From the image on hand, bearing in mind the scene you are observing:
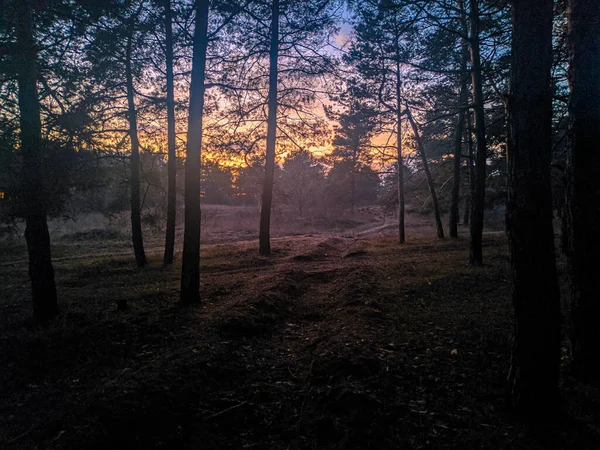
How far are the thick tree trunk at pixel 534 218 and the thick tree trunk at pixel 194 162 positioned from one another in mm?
5912

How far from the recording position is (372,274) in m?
9.99

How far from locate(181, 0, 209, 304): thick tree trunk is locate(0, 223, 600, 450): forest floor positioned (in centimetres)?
64

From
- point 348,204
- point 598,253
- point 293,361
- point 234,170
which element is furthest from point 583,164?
point 348,204

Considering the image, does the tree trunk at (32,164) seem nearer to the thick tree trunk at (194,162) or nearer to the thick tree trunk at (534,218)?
the thick tree trunk at (194,162)

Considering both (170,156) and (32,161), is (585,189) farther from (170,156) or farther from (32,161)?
(170,156)

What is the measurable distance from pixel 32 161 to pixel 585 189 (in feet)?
27.8

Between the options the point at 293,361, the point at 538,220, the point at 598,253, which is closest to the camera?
the point at 538,220

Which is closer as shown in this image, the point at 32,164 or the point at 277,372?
the point at 277,372

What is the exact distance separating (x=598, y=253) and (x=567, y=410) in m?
1.73

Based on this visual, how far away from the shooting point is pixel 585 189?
153 inches

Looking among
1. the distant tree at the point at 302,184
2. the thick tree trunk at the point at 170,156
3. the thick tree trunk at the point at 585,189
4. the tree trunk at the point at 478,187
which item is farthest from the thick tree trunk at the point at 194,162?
the distant tree at the point at 302,184

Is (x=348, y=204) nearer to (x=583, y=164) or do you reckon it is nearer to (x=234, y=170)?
(x=234, y=170)

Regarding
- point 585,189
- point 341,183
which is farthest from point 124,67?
point 341,183

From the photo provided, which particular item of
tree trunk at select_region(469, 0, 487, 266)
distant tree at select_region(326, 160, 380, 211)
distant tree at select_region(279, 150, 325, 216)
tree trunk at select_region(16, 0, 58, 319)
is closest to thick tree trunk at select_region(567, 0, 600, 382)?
tree trunk at select_region(469, 0, 487, 266)
